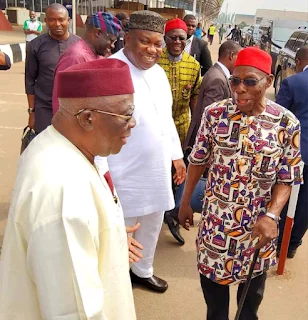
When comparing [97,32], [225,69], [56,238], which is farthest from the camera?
[225,69]

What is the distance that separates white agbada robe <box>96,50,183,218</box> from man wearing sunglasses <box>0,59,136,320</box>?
3.68ft

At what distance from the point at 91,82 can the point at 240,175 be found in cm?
103

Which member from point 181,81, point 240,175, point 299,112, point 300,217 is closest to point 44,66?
point 181,81

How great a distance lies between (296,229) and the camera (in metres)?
3.54

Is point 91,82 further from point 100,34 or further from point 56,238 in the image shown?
point 100,34

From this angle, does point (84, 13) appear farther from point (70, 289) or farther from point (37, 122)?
point (70, 289)

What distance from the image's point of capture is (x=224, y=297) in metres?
2.27

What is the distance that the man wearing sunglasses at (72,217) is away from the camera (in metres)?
1.10

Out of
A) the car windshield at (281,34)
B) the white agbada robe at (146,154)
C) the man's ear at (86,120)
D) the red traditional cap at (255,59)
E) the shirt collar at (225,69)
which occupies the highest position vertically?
the red traditional cap at (255,59)

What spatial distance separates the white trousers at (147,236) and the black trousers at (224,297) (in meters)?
0.66

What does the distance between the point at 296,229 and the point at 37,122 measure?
254 cm

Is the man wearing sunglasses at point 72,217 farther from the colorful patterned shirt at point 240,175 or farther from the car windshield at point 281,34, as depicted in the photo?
the car windshield at point 281,34

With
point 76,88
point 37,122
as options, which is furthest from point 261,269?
point 37,122

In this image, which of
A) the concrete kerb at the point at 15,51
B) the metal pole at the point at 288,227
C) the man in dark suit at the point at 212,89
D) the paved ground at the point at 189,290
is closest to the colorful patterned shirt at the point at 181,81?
the man in dark suit at the point at 212,89
